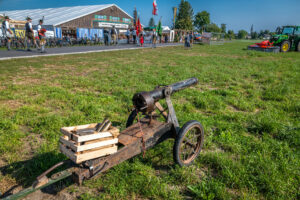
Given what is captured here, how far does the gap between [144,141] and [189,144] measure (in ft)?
2.73

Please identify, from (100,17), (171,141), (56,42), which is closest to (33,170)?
(171,141)

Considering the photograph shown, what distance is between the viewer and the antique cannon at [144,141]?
1935mm

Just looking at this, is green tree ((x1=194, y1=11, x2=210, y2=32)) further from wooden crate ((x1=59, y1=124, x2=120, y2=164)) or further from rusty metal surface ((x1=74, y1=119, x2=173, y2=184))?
wooden crate ((x1=59, y1=124, x2=120, y2=164))

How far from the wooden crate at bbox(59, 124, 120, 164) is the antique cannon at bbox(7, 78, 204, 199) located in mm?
82

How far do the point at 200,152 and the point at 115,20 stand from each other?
52958mm

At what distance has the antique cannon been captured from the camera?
1.93 metres

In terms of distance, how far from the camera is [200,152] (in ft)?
10.5

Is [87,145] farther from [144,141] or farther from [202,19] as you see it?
[202,19]

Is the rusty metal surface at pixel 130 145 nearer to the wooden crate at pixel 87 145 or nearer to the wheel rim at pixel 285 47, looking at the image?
the wooden crate at pixel 87 145

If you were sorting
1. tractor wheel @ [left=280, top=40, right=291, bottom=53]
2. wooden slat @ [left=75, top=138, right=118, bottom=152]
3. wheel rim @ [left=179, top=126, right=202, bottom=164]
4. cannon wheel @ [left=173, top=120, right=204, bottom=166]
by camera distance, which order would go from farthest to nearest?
tractor wheel @ [left=280, top=40, right=291, bottom=53] < wheel rim @ [left=179, top=126, right=202, bottom=164] < cannon wheel @ [left=173, top=120, right=204, bottom=166] < wooden slat @ [left=75, top=138, right=118, bottom=152]

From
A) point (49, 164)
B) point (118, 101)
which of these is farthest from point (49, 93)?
point (49, 164)

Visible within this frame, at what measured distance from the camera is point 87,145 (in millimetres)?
1953

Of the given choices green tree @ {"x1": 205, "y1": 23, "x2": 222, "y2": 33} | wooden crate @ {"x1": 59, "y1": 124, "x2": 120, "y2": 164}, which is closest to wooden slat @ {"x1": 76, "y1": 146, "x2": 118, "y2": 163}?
wooden crate @ {"x1": 59, "y1": 124, "x2": 120, "y2": 164}

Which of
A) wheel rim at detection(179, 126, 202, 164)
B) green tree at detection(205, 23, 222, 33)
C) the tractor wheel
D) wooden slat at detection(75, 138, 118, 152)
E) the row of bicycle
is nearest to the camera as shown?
wooden slat at detection(75, 138, 118, 152)
